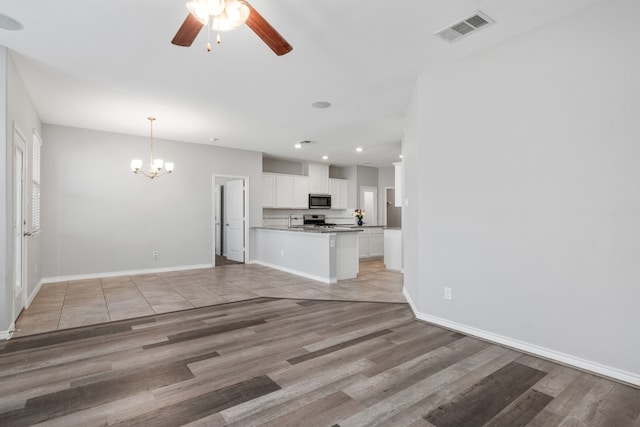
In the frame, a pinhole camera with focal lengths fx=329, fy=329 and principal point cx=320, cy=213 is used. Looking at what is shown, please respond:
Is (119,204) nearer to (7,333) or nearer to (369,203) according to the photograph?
(7,333)

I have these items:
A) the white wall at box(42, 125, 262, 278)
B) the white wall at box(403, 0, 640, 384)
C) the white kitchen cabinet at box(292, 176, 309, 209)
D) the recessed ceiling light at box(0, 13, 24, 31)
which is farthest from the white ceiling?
the white kitchen cabinet at box(292, 176, 309, 209)

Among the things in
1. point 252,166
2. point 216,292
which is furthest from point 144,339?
point 252,166

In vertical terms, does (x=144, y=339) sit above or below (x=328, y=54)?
below

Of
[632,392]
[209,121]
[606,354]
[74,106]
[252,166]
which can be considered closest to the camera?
[632,392]

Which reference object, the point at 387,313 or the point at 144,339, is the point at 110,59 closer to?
the point at 144,339

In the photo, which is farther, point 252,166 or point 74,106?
point 252,166

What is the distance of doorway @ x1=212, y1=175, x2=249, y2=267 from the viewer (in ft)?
26.2

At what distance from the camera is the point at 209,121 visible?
5.54 meters

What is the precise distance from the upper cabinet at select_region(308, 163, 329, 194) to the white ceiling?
3.46 m

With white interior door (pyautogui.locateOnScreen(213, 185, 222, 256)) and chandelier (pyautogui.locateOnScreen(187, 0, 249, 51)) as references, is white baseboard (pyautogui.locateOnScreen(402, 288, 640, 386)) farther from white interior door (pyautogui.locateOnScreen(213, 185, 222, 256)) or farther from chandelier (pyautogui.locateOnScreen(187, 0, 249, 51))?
white interior door (pyautogui.locateOnScreen(213, 185, 222, 256))

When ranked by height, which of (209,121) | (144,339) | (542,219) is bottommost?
(144,339)

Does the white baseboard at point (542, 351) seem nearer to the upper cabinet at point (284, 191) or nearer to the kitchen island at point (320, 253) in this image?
the kitchen island at point (320, 253)

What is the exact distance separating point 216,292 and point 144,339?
1.86 metres

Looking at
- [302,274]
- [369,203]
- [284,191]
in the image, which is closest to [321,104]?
[302,274]
